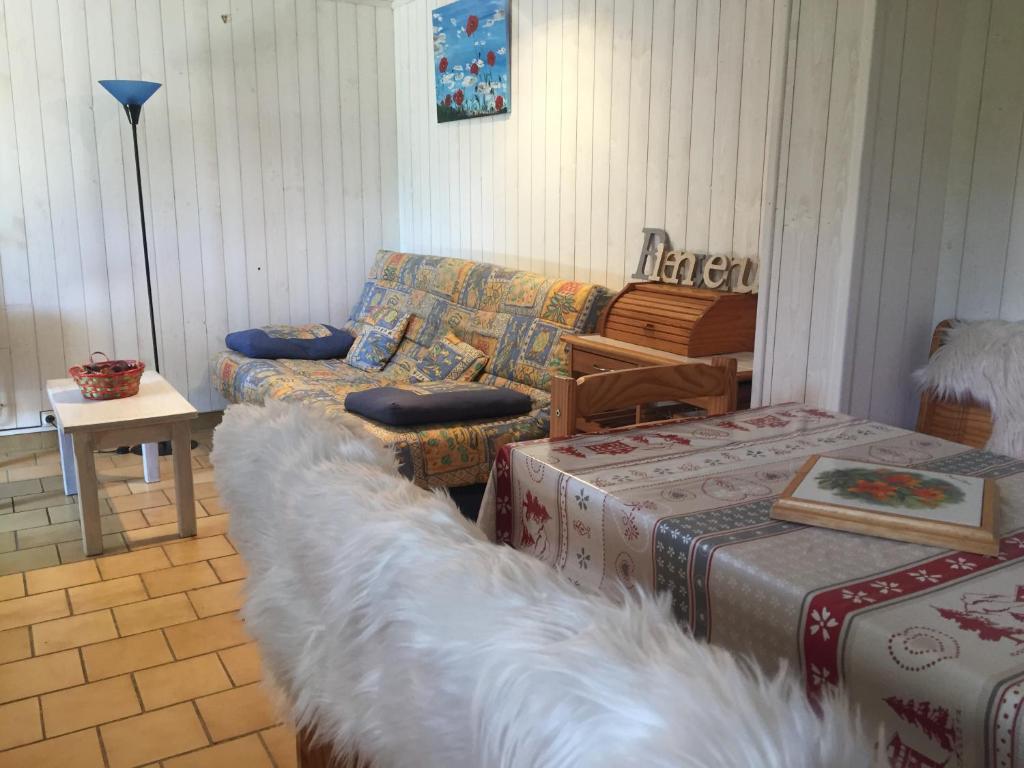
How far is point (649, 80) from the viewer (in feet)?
10.5

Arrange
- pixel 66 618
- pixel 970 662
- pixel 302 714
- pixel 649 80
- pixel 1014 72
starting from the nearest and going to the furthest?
pixel 970 662 < pixel 302 714 < pixel 1014 72 < pixel 66 618 < pixel 649 80

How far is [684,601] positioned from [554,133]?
2.87m

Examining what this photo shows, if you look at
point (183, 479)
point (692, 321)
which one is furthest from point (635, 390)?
point (183, 479)

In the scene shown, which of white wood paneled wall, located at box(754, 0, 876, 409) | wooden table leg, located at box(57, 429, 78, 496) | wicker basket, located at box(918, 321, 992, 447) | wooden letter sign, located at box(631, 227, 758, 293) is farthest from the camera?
wooden table leg, located at box(57, 429, 78, 496)

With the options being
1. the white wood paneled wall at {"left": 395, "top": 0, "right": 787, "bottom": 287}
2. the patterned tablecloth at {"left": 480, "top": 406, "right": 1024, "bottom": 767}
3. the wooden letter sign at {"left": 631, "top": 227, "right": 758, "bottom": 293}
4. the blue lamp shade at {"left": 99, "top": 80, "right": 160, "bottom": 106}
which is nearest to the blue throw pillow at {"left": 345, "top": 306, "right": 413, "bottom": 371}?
the white wood paneled wall at {"left": 395, "top": 0, "right": 787, "bottom": 287}

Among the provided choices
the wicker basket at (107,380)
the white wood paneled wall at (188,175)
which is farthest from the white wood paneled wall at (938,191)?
the white wood paneled wall at (188,175)

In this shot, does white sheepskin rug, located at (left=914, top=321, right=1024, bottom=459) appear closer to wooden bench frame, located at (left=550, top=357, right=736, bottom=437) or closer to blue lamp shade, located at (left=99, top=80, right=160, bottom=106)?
wooden bench frame, located at (left=550, top=357, right=736, bottom=437)

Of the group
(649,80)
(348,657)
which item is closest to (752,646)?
(348,657)

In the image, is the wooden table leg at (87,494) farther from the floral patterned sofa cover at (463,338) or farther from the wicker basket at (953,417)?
the wicker basket at (953,417)

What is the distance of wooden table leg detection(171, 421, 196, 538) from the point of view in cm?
313

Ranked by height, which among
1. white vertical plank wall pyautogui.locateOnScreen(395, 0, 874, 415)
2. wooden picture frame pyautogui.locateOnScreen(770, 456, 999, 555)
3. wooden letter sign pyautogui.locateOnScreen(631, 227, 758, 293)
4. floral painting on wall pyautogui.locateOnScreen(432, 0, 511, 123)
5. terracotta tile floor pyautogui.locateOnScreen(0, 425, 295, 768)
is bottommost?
terracotta tile floor pyautogui.locateOnScreen(0, 425, 295, 768)

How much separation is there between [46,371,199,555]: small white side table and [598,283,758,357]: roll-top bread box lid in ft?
5.18

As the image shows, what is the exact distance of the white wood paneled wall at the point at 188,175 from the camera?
414cm

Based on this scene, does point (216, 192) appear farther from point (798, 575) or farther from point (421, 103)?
point (798, 575)
